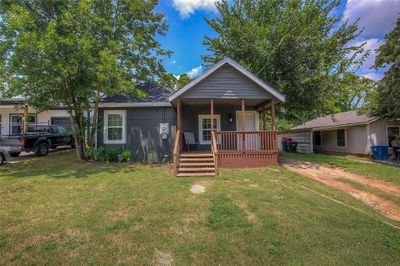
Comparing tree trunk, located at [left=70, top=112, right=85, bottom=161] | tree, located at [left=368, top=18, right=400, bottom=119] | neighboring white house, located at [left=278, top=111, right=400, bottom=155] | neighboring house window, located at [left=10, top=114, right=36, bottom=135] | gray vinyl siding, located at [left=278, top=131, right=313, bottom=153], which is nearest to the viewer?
tree trunk, located at [left=70, top=112, right=85, bottom=161]

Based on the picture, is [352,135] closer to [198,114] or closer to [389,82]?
[389,82]

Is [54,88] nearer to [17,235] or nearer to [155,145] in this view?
[155,145]

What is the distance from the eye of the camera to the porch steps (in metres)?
7.72

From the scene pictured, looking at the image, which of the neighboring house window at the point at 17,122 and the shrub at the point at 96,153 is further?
the neighboring house window at the point at 17,122

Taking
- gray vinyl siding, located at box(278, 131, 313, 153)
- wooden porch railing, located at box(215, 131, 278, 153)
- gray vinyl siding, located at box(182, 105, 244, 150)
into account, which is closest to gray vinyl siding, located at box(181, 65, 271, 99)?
wooden porch railing, located at box(215, 131, 278, 153)

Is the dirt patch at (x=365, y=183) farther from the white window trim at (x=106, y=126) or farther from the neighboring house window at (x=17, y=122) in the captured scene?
the neighboring house window at (x=17, y=122)

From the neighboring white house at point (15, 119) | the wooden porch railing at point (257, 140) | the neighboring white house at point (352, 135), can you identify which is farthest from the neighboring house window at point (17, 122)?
the neighboring white house at point (352, 135)

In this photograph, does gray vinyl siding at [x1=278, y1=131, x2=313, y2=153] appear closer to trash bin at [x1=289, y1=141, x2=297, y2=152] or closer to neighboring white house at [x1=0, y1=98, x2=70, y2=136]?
trash bin at [x1=289, y1=141, x2=297, y2=152]

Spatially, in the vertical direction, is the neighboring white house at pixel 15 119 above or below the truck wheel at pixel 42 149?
above

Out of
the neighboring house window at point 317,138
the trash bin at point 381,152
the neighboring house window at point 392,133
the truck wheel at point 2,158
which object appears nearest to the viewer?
the truck wheel at point 2,158

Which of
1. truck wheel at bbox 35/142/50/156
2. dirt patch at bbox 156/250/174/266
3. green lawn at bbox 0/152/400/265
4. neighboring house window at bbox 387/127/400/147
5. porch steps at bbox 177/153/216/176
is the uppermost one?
neighboring house window at bbox 387/127/400/147

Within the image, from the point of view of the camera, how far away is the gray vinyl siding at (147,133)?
10.9m

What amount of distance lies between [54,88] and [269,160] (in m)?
10.2

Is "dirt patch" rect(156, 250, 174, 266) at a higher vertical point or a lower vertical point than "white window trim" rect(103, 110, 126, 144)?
lower
